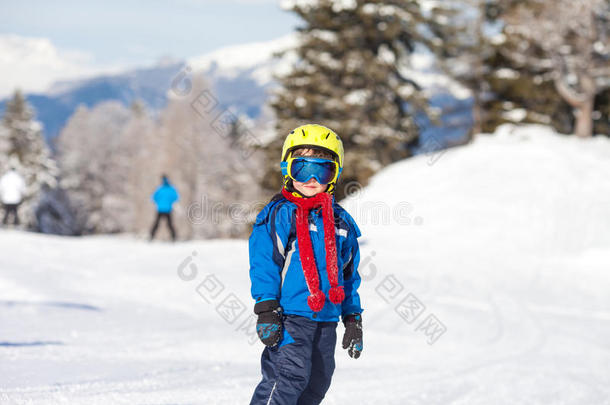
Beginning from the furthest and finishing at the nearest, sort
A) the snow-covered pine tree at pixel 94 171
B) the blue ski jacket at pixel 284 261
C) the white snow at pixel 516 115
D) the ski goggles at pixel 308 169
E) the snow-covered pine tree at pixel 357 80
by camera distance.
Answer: the snow-covered pine tree at pixel 94 171 → the white snow at pixel 516 115 → the snow-covered pine tree at pixel 357 80 → the ski goggles at pixel 308 169 → the blue ski jacket at pixel 284 261

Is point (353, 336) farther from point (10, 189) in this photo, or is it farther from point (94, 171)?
point (94, 171)

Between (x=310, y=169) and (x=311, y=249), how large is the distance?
453 mm

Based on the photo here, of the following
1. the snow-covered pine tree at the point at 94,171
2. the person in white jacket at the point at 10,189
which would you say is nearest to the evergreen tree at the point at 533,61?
the person in white jacket at the point at 10,189

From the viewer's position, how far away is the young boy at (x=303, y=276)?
8.77ft

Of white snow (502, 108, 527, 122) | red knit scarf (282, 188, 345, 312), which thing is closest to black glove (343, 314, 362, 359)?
red knit scarf (282, 188, 345, 312)

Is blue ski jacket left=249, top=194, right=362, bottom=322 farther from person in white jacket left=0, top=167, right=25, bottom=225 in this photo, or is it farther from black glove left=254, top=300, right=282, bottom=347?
person in white jacket left=0, top=167, right=25, bottom=225

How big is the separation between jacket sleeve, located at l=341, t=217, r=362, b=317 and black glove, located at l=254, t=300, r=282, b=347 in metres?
0.48

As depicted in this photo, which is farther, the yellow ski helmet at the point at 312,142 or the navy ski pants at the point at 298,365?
the yellow ski helmet at the point at 312,142

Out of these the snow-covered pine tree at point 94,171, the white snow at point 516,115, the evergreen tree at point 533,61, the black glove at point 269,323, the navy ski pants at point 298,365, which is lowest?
the snow-covered pine tree at point 94,171

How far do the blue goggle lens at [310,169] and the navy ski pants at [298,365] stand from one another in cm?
75

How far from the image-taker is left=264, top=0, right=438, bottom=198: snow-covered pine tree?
2033 centimetres

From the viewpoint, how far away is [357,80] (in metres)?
21.1

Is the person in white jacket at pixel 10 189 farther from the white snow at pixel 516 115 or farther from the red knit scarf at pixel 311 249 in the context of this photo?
the white snow at pixel 516 115

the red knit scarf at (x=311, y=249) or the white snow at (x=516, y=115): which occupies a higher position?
the white snow at (x=516, y=115)
